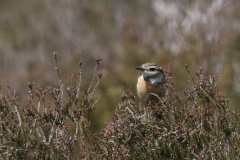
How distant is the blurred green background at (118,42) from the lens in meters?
9.07

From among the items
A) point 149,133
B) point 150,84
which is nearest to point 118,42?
point 150,84

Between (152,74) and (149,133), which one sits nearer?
(149,133)

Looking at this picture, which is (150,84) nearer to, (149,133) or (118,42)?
(149,133)

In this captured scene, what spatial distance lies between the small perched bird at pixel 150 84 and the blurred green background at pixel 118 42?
67.1 inches

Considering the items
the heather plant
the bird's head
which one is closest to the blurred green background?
the bird's head

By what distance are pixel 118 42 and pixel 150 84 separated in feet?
28.7

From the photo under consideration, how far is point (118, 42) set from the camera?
14.5 meters

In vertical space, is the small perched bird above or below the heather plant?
above

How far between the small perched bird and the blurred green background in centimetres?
170

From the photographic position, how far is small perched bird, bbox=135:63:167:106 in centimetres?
578

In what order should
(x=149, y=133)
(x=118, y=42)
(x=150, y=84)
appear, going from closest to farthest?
1. (x=149, y=133)
2. (x=150, y=84)
3. (x=118, y=42)

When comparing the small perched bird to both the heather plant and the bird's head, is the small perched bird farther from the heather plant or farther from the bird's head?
the heather plant

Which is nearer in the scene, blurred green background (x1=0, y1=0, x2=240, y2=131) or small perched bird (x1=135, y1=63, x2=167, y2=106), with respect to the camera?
small perched bird (x1=135, y1=63, x2=167, y2=106)

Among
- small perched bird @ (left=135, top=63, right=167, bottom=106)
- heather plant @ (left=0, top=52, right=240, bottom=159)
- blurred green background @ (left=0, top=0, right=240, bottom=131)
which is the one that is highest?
blurred green background @ (left=0, top=0, right=240, bottom=131)
